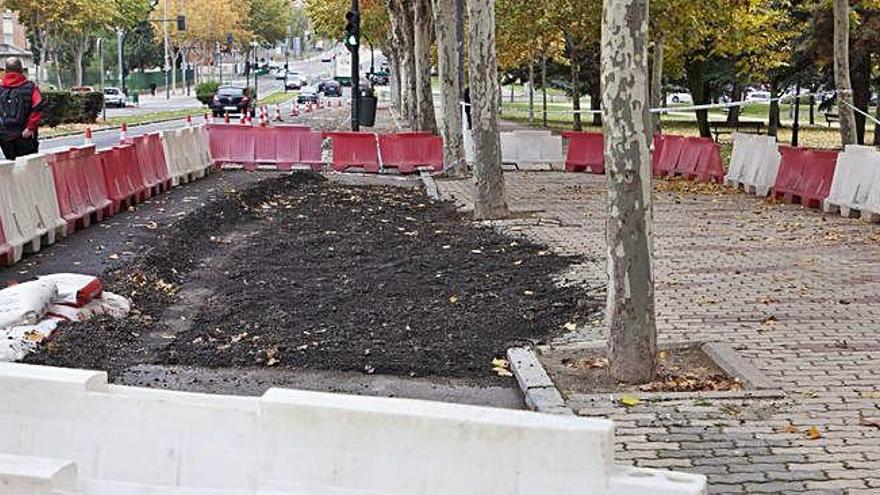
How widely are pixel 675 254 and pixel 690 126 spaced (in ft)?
142

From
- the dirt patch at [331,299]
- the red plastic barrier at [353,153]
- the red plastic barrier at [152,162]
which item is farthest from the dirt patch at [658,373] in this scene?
the red plastic barrier at [353,153]

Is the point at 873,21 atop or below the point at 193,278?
atop

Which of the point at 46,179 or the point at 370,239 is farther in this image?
the point at 370,239

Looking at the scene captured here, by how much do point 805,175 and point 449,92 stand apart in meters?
7.84

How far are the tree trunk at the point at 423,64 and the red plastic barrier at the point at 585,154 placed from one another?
668 centimetres

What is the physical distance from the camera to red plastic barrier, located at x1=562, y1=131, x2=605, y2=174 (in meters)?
26.0

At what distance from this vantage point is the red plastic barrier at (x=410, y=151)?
1000 inches

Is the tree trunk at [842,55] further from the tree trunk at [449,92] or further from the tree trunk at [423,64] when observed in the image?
the tree trunk at [423,64]

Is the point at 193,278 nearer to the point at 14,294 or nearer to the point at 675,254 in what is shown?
the point at 14,294

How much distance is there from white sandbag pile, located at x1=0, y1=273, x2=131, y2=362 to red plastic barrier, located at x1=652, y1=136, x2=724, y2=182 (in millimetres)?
15539

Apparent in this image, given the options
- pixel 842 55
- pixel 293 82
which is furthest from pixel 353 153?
pixel 293 82

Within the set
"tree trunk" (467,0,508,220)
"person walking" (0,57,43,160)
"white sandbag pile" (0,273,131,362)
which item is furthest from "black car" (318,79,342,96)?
"white sandbag pile" (0,273,131,362)

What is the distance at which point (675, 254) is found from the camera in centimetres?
1284

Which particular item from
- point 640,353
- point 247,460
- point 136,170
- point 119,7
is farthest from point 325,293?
point 119,7
